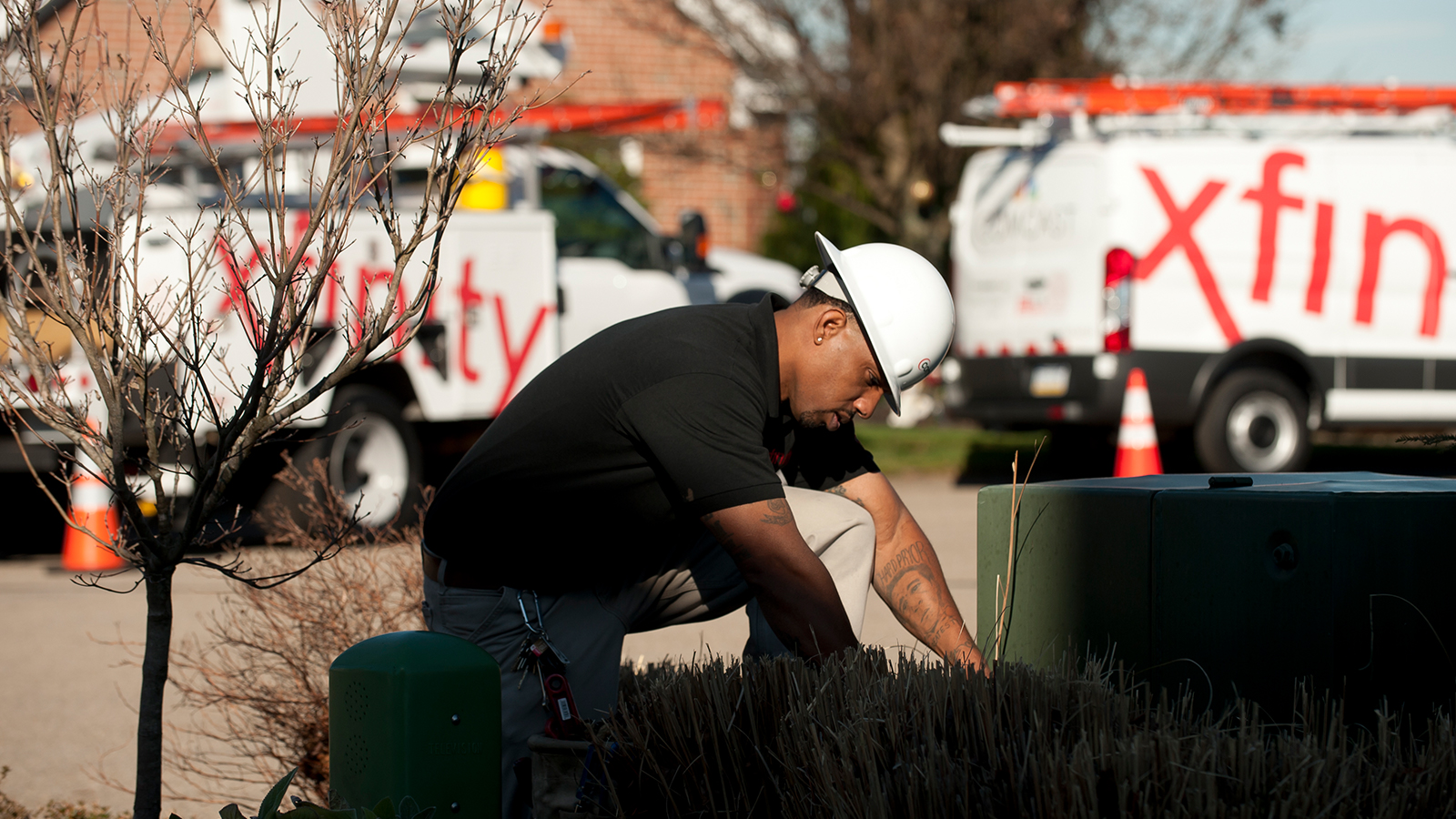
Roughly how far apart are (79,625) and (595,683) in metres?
4.05

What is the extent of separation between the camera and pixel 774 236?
19.0 metres

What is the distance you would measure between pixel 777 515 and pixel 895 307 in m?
0.56

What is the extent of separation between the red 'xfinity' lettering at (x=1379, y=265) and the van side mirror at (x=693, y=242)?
14.1 feet

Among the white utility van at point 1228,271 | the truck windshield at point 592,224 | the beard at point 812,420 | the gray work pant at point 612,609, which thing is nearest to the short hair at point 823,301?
the beard at point 812,420

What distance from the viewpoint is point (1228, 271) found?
29.6 ft

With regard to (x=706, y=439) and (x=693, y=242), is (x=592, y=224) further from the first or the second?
(x=706, y=439)

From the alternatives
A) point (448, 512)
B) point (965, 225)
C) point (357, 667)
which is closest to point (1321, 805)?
point (357, 667)

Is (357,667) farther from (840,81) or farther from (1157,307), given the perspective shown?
(840,81)

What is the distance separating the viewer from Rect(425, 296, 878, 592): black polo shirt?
2586 mm

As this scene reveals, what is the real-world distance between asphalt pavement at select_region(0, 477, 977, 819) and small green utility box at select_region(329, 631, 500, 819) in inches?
32.8

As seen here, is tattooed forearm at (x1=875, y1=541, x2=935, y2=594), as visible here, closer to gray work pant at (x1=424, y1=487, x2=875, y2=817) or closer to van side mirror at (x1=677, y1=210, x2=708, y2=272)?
gray work pant at (x1=424, y1=487, x2=875, y2=817)

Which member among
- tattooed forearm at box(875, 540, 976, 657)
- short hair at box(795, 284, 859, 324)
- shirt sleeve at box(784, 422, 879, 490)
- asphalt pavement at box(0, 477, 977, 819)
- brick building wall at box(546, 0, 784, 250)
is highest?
brick building wall at box(546, 0, 784, 250)

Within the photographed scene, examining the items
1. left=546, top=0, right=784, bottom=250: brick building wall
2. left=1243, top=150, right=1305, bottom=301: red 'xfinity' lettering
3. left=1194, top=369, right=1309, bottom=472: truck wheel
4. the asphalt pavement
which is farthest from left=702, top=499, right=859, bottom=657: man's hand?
left=546, top=0, right=784, bottom=250: brick building wall

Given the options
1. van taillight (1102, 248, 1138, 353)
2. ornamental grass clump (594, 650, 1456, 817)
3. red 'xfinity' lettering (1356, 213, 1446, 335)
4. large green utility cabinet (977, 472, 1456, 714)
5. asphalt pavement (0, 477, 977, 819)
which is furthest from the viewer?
red 'xfinity' lettering (1356, 213, 1446, 335)
